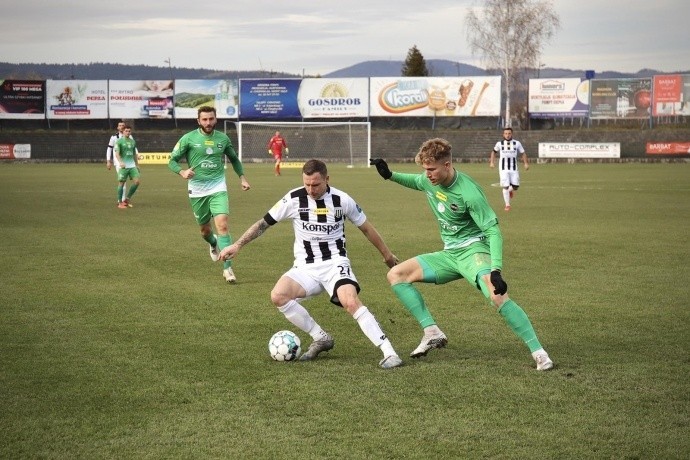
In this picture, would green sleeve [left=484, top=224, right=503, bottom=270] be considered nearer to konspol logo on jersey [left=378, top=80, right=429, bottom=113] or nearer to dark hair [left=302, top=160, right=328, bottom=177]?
dark hair [left=302, top=160, right=328, bottom=177]

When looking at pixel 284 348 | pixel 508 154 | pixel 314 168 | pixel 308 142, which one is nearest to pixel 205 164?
pixel 314 168

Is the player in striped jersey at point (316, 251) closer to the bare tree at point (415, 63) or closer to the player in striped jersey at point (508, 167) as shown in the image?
the player in striped jersey at point (508, 167)

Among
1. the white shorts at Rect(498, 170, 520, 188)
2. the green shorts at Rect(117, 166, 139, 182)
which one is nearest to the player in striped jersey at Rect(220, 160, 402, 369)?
the white shorts at Rect(498, 170, 520, 188)

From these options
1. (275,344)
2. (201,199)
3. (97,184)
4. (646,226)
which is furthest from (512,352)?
(97,184)

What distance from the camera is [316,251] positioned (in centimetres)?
787

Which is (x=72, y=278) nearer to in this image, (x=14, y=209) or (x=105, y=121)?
(x=14, y=209)

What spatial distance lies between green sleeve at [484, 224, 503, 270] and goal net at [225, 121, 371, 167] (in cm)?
4729

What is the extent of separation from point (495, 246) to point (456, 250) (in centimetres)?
68

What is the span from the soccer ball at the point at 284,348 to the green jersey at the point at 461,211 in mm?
1529

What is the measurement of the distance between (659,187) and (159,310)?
78.5 ft

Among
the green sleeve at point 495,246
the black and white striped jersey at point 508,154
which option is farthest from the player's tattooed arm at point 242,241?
the black and white striped jersey at point 508,154

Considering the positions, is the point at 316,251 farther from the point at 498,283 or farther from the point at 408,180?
the point at 498,283

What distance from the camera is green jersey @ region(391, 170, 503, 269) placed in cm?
719

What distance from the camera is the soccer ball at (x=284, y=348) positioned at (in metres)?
7.46
